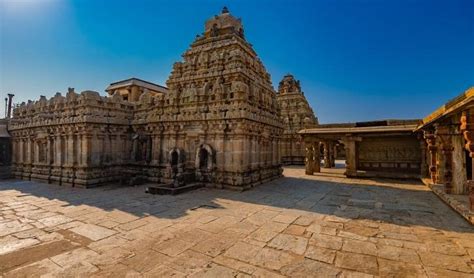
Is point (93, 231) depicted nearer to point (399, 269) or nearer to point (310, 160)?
point (399, 269)

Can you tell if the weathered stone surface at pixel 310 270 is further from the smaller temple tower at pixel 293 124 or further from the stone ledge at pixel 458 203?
the smaller temple tower at pixel 293 124

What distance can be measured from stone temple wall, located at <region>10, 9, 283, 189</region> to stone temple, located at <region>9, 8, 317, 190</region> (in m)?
0.05

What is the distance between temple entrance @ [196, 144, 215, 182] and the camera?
38.5ft

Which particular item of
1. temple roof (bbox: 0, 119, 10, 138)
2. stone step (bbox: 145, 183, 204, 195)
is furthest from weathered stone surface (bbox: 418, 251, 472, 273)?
temple roof (bbox: 0, 119, 10, 138)

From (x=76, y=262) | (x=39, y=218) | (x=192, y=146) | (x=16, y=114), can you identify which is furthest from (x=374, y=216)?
(x=16, y=114)

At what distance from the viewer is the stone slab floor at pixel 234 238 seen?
390 cm

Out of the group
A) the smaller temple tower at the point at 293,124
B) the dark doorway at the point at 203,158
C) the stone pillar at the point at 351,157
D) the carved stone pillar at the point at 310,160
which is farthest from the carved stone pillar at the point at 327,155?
the dark doorway at the point at 203,158

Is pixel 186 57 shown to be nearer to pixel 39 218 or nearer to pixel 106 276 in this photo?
pixel 39 218

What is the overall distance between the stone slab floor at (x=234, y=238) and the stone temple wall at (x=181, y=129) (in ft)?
11.0

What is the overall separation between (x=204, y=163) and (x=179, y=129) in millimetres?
2486

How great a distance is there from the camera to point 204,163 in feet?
40.4

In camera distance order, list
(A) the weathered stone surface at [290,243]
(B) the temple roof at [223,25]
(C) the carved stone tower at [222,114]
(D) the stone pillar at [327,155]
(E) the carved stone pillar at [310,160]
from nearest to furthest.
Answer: (A) the weathered stone surface at [290,243] → (C) the carved stone tower at [222,114] → (B) the temple roof at [223,25] → (E) the carved stone pillar at [310,160] → (D) the stone pillar at [327,155]

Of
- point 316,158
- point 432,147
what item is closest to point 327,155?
point 316,158

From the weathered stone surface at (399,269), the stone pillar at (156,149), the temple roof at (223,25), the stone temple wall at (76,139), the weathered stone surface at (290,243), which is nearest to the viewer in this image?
the weathered stone surface at (399,269)
